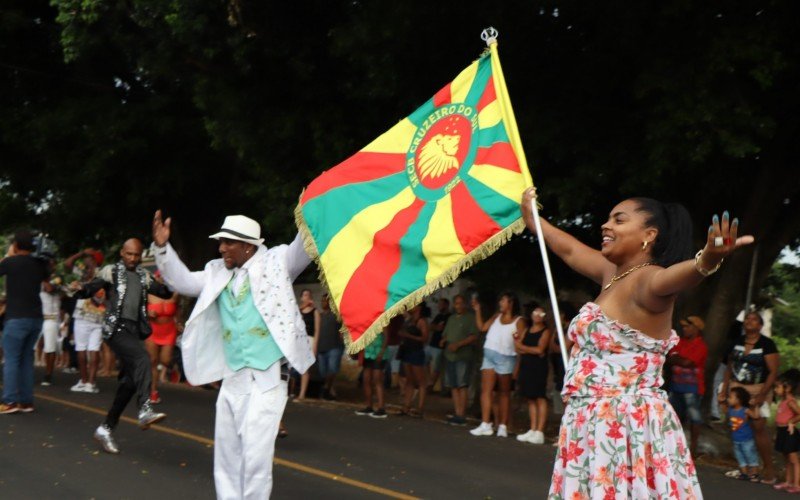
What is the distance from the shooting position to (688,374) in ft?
39.6

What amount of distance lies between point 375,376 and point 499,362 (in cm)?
244

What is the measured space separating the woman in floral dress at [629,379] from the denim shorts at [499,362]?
30.1 ft

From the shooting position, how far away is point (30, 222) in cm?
2306

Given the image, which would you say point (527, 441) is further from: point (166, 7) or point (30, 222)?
point (30, 222)

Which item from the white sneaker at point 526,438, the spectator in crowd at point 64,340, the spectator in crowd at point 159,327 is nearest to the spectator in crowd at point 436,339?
the white sneaker at point 526,438

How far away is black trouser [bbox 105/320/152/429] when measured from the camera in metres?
10.3

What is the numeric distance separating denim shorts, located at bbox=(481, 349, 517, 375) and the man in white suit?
280 inches

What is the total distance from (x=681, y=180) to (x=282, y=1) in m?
5.29

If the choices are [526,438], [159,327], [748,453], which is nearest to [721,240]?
[748,453]

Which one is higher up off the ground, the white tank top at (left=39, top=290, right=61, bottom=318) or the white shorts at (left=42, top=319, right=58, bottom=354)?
the white tank top at (left=39, top=290, right=61, bottom=318)

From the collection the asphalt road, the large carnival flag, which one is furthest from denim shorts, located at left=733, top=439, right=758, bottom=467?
the large carnival flag

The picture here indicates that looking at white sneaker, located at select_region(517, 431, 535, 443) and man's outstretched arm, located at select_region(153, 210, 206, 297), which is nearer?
man's outstretched arm, located at select_region(153, 210, 206, 297)

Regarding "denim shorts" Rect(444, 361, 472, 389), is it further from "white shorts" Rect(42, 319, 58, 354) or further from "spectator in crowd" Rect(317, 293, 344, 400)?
"white shorts" Rect(42, 319, 58, 354)

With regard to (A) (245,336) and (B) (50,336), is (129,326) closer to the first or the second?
(A) (245,336)
